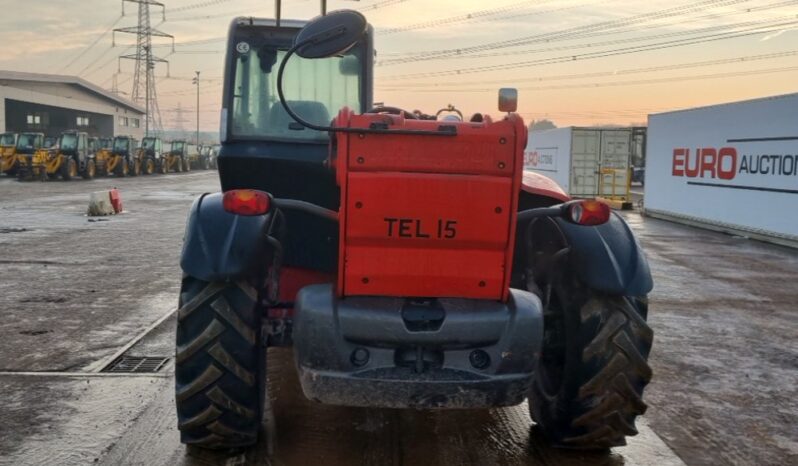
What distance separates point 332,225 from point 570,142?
2551 centimetres

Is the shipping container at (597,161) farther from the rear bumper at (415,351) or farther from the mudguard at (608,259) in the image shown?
the rear bumper at (415,351)

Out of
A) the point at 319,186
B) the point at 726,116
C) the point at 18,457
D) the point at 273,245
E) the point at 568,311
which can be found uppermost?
the point at 726,116

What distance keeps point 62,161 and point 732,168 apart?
104 feet

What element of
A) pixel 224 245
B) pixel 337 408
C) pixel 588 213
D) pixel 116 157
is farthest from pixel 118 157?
pixel 588 213

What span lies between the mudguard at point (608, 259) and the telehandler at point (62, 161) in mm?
38162

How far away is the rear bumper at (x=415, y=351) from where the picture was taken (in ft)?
12.1

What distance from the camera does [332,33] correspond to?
3449 mm

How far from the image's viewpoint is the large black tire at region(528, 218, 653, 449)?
4.14 meters

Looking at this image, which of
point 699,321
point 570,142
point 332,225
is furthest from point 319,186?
point 570,142

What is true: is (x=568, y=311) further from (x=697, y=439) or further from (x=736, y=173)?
(x=736, y=173)

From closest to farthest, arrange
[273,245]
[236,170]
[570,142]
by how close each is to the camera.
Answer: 1. [273,245]
2. [236,170]
3. [570,142]

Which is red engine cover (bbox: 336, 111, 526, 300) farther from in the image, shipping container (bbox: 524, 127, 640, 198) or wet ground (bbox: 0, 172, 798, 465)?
shipping container (bbox: 524, 127, 640, 198)

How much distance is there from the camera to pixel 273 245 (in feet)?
13.7

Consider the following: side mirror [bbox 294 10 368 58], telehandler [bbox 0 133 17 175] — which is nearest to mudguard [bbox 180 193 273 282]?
side mirror [bbox 294 10 368 58]
